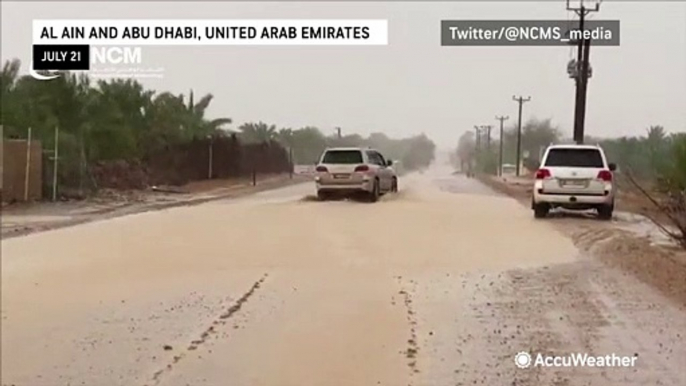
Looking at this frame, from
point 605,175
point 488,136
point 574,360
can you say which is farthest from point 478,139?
point 605,175

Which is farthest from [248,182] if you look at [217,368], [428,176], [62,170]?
[217,368]

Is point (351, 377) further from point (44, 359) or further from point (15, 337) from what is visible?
point (15, 337)

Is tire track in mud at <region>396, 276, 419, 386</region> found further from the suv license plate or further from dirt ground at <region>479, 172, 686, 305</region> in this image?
the suv license plate

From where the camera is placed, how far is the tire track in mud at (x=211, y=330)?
4.86 m

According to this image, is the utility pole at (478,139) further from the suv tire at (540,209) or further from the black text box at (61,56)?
the suv tire at (540,209)

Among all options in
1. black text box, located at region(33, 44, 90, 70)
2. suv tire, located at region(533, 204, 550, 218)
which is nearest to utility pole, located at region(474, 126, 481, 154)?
black text box, located at region(33, 44, 90, 70)

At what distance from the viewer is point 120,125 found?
298 inches

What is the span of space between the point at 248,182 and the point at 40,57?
12.9ft

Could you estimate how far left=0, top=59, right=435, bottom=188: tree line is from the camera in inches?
191

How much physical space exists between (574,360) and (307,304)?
2.10m

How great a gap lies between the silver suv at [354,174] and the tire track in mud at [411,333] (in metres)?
1.05

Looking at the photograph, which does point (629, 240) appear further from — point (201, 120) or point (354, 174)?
point (201, 120)

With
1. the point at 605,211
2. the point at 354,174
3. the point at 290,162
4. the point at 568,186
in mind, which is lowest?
the point at 605,211

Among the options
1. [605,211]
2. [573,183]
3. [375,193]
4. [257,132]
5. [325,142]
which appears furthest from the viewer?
[605,211]
